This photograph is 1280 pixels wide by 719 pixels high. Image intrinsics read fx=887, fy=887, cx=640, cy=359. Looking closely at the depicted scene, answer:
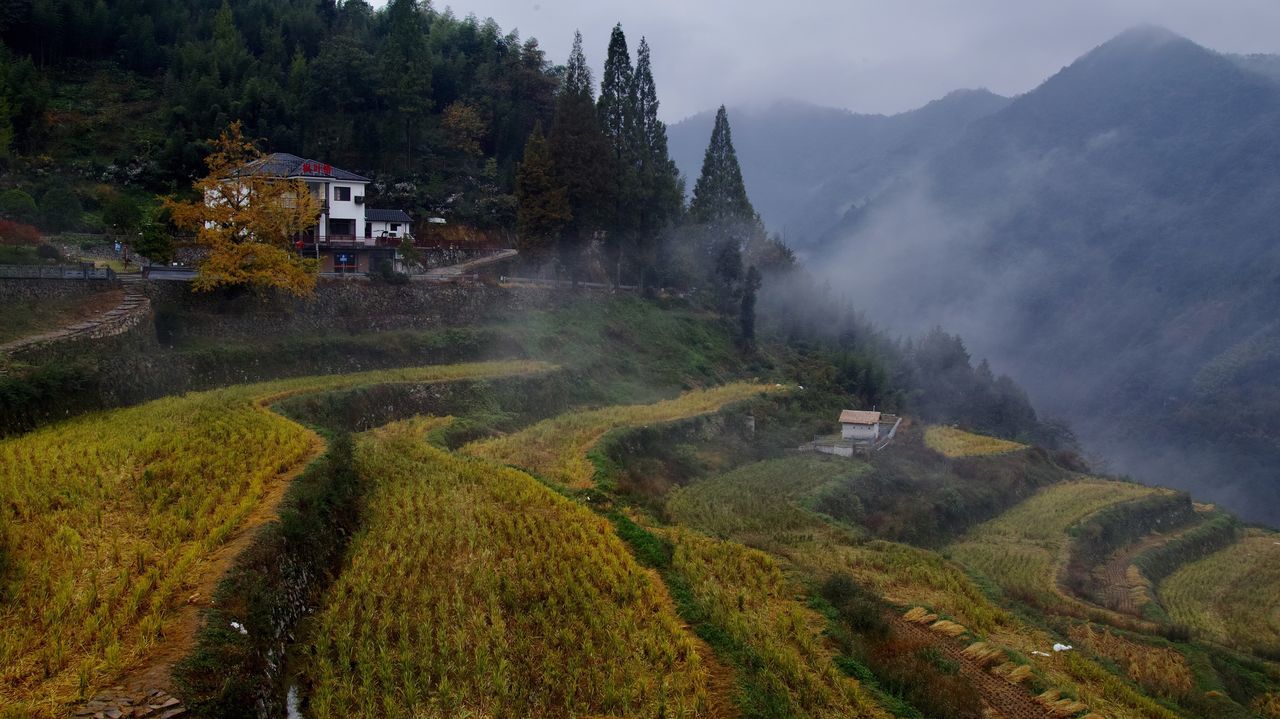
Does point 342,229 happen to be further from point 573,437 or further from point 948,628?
point 948,628

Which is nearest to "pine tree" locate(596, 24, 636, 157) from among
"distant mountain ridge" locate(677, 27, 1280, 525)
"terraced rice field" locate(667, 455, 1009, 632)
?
"terraced rice field" locate(667, 455, 1009, 632)

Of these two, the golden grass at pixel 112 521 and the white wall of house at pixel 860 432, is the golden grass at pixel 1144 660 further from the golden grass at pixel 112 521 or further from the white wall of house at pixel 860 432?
the white wall of house at pixel 860 432

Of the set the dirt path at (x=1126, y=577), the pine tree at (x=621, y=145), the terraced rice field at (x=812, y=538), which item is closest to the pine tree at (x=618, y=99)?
the pine tree at (x=621, y=145)

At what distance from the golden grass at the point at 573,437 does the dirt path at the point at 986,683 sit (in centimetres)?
841

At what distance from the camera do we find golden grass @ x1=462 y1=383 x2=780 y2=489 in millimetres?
22375

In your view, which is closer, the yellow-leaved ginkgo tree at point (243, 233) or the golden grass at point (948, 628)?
the golden grass at point (948, 628)

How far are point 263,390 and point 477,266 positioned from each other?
2112cm

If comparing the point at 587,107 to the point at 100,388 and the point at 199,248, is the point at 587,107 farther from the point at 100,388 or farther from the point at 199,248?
the point at 100,388

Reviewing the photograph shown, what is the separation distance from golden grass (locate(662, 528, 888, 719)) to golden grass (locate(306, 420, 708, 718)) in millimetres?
936

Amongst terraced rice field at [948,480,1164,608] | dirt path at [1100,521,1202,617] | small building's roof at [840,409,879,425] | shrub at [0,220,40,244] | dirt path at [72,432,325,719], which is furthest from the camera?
small building's roof at [840,409,879,425]

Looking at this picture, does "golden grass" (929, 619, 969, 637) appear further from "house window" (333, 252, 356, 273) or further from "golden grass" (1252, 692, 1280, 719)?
"house window" (333, 252, 356, 273)

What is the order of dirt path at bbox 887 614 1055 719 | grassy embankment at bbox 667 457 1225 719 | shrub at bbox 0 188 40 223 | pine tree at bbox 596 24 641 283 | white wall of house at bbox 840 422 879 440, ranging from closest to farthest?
dirt path at bbox 887 614 1055 719
grassy embankment at bbox 667 457 1225 719
shrub at bbox 0 188 40 223
white wall of house at bbox 840 422 879 440
pine tree at bbox 596 24 641 283

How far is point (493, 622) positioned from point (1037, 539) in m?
23.4

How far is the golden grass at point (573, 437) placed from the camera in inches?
881
